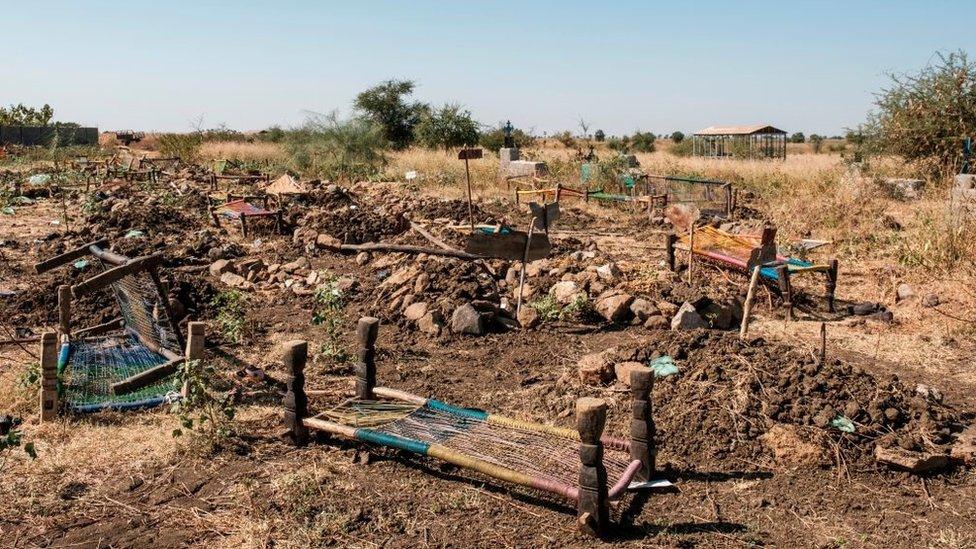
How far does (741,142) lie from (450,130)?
12063 millimetres

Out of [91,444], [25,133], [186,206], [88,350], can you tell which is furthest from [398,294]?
[25,133]

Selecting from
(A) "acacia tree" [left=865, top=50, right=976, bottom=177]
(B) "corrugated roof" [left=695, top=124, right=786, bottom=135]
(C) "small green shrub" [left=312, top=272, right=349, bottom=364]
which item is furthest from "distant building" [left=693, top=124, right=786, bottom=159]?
(C) "small green shrub" [left=312, top=272, right=349, bottom=364]

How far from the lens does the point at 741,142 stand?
1336 inches

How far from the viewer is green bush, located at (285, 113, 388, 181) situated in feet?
78.4

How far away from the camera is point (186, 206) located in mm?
16188

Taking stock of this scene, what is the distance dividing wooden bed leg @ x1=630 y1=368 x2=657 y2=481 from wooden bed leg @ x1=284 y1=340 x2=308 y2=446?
1852 millimetres

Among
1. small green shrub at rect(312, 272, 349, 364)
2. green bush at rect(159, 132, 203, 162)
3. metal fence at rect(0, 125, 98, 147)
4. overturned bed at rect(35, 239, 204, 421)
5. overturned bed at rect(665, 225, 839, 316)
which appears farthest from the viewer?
metal fence at rect(0, 125, 98, 147)

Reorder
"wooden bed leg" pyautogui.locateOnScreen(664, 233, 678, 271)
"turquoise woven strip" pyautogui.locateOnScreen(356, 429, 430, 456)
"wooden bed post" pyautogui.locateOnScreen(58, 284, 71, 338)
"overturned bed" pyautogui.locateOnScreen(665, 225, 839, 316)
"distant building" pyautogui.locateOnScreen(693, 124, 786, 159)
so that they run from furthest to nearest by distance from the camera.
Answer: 1. "distant building" pyautogui.locateOnScreen(693, 124, 786, 159)
2. "wooden bed leg" pyautogui.locateOnScreen(664, 233, 678, 271)
3. "overturned bed" pyautogui.locateOnScreen(665, 225, 839, 316)
4. "wooden bed post" pyautogui.locateOnScreen(58, 284, 71, 338)
5. "turquoise woven strip" pyautogui.locateOnScreen(356, 429, 430, 456)

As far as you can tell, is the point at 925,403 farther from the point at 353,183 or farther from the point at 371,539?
the point at 353,183

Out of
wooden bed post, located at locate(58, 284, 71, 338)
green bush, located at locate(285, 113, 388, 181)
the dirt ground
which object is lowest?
the dirt ground

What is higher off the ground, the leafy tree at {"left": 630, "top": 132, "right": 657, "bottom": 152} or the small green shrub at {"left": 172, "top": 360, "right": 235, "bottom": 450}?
the leafy tree at {"left": 630, "top": 132, "right": 657, "bottom": 152}

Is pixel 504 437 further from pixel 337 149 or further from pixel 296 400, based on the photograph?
pixel 337 149

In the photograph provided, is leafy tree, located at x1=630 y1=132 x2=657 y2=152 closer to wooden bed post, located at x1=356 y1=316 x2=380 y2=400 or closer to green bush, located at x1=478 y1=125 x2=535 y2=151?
green bush, located at x1=478 y1=125 x2=535 y2=151

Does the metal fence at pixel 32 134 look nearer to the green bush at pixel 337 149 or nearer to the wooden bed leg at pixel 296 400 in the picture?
the green bush at pixel 337 149
